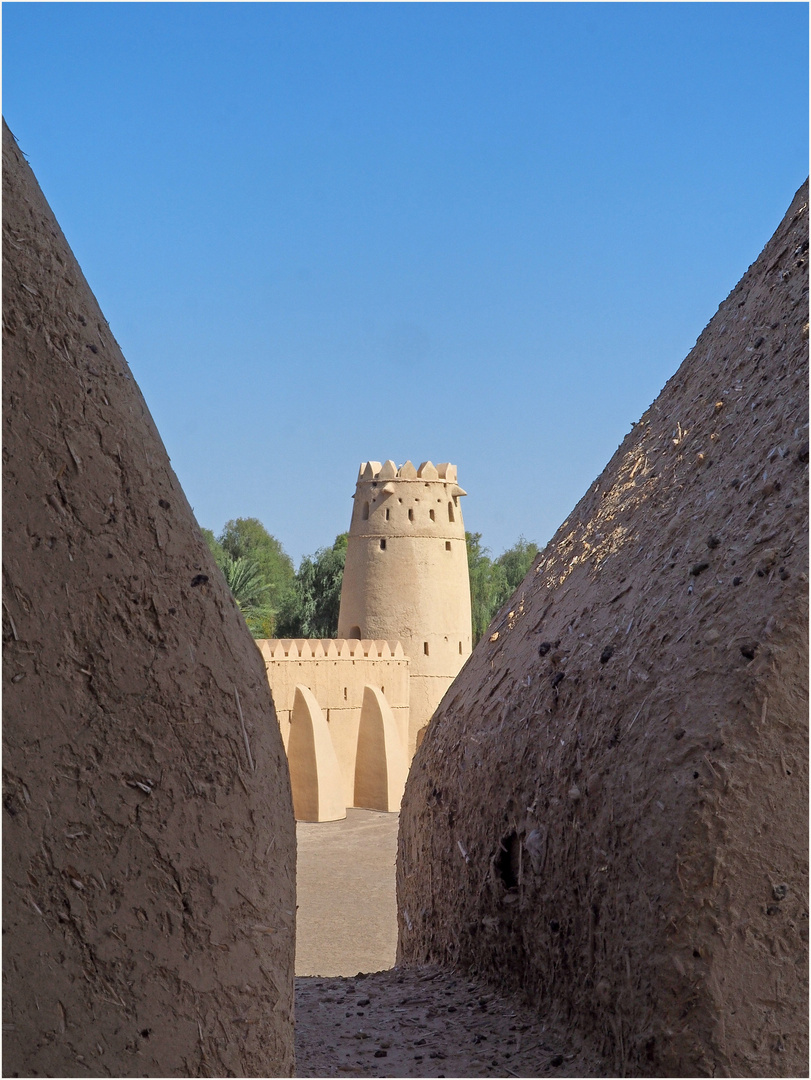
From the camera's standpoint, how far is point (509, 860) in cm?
489

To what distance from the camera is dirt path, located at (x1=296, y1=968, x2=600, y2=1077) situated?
4.27 metres

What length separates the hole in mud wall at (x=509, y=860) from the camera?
4.80 metres

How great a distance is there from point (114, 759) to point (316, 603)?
37909 mm

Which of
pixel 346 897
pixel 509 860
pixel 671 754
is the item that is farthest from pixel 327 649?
pixel 671 754

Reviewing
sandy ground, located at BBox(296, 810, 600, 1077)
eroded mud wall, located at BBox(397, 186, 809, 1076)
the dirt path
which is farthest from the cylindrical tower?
the dirt path

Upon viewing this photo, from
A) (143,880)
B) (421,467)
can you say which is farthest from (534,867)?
(421,467)

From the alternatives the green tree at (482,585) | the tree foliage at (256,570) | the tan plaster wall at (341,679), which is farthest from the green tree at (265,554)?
the tan plaster wall at (341,679)

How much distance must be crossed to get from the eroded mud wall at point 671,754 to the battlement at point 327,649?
54.8ft

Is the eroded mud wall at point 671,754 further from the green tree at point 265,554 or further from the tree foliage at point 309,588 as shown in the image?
the green tree at point 265,554

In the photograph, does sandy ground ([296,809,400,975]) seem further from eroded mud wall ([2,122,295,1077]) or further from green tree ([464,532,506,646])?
green tree ([464,532,506,646])

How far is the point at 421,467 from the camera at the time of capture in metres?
29.9

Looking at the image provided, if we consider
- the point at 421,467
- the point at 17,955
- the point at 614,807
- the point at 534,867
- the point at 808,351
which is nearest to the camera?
the point at 17,955

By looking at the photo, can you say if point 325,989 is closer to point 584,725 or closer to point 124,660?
point 584,725

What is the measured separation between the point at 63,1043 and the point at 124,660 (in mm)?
1087
